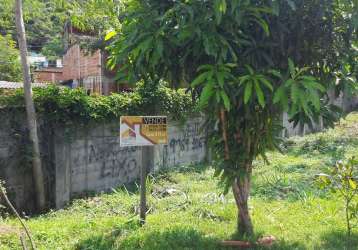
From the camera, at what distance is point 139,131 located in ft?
17.2

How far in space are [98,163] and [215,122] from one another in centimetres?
486

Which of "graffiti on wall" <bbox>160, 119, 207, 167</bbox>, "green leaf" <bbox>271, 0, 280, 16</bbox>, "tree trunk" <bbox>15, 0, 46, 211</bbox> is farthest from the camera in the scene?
"graffiti on wall" <bbox>160, 119, 207, 167</bbox>

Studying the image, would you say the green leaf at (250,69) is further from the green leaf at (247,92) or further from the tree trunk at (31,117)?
the tree trunk at (31,117)

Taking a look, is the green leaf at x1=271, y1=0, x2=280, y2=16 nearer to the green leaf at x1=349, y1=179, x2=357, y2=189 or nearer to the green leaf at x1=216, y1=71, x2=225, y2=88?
the green leaf at x1=216, y1=71, x2=225, y2=88

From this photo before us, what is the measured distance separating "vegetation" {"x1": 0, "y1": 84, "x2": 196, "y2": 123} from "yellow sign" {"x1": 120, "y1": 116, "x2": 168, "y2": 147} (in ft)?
4.27

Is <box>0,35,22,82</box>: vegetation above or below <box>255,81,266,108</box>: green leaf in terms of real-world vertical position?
above

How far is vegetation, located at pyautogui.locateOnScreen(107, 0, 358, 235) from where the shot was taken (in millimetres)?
3566

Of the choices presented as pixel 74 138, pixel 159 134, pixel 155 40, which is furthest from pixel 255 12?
pixel 74 138

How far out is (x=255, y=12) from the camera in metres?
3.67

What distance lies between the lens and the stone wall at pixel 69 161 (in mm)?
7539

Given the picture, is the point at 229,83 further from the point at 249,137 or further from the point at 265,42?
the point at 249,137

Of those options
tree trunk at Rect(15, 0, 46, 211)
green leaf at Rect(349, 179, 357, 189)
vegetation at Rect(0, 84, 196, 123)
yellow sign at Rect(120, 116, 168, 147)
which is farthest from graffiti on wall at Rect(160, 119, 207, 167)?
green leaf at Rect(349, 179, 357, 189)

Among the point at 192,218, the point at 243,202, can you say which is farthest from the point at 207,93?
the point at 192,218

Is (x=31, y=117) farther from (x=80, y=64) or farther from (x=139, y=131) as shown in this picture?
(x=80, y=64)
